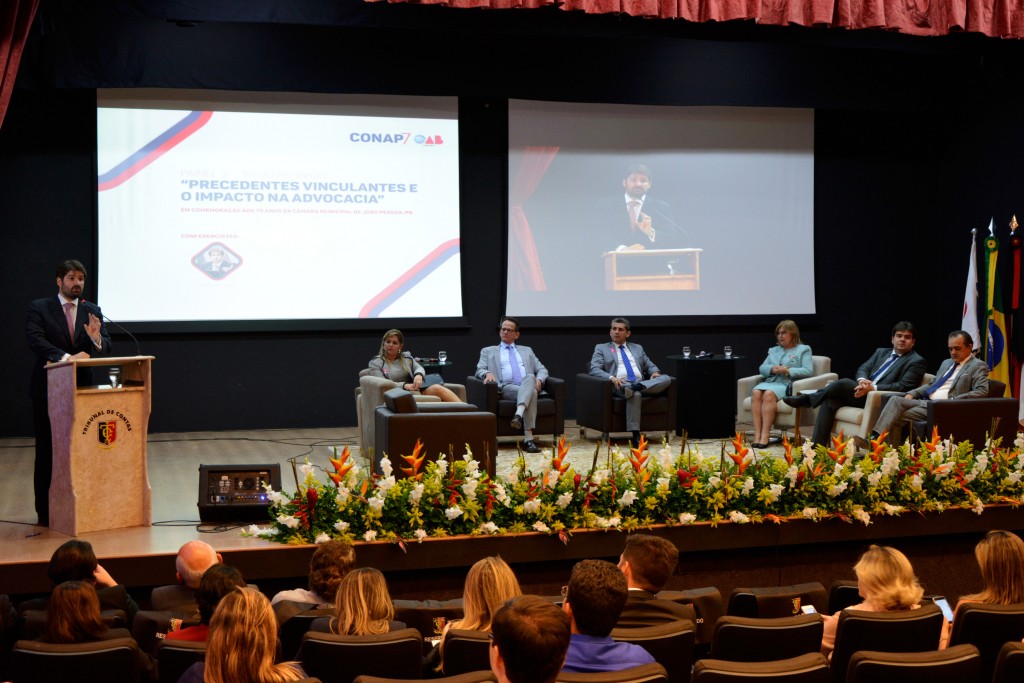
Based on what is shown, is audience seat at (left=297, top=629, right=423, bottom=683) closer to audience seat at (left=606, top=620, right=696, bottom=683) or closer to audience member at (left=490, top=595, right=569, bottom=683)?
audience seat at (left=606, top=620, right=696, bottom=683)

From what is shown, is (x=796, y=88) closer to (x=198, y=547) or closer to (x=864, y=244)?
(x=864, y=244)

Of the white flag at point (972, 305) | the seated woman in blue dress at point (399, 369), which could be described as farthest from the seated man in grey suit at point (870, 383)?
the seated woman in blue dress at point (399, 369)

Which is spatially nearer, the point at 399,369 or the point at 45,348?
the point at 45,348

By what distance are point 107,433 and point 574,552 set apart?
2.25 m

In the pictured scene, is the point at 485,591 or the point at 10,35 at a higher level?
the point at 10,35

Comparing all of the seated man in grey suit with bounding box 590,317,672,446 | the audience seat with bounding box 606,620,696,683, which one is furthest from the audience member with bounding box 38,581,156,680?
the seated man in grey suit with bounding box 590,317,672,446

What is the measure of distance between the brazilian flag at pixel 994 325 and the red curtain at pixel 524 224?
14.1 feet

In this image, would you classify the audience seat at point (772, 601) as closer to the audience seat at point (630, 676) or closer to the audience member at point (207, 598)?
the audience seat at point (630, 676)

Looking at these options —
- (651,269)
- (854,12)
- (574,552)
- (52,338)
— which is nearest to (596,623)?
(574,552)

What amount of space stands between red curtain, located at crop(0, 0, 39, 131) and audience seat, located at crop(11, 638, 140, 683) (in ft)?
11.9

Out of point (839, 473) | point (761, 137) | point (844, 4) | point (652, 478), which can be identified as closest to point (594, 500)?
point (652, 478)

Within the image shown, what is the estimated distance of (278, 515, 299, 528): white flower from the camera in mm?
4613

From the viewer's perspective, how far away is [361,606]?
9.55 ft

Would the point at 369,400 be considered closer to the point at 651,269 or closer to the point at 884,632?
the point at 651,269
